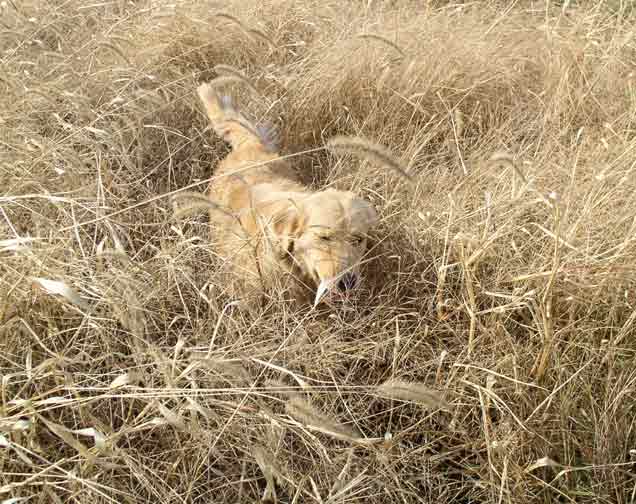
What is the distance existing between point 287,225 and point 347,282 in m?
0.33

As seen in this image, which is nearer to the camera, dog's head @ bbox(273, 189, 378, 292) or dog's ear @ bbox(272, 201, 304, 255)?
dog's head @ bbox(273, 189, 378, 292)

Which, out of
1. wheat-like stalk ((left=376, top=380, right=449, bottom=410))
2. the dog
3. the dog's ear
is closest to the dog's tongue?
the dog

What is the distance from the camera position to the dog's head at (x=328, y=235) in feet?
7.90

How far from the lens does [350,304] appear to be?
2.48 metres

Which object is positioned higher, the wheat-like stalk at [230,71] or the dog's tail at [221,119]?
the wheat-like stalk at [230,71]

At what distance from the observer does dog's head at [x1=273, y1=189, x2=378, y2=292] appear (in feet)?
7.90

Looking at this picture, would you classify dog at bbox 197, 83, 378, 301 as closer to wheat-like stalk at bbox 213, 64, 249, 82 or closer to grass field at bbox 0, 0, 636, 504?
grass field at bbox 0, 0, 636, 504

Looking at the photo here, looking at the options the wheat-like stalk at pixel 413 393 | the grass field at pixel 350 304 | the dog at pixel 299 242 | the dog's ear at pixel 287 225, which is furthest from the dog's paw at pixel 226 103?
the wheat-like stalk at pixel 413 393

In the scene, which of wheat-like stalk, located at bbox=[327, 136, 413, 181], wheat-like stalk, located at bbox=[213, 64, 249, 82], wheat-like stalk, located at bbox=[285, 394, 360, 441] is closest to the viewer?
wheat-like stalk, located at bbox=[285, 394, 360, 441]

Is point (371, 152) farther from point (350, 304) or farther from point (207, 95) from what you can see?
point (207, 95)

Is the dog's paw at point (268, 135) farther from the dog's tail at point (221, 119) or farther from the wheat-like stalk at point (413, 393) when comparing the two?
the wheat-like stalk at point (413, 393)

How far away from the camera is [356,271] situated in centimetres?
249

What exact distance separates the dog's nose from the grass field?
0.10 m

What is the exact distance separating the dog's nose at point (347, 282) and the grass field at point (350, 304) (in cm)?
10
